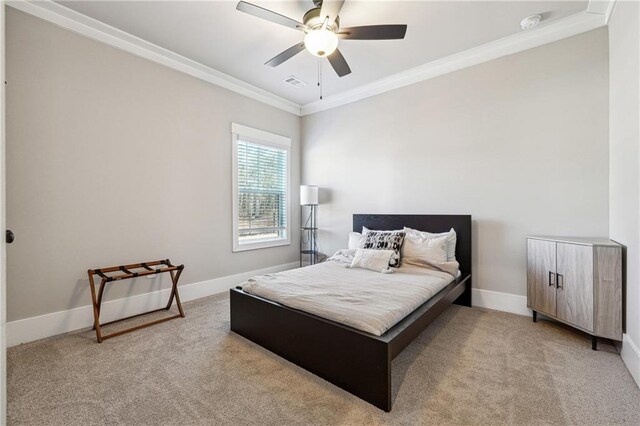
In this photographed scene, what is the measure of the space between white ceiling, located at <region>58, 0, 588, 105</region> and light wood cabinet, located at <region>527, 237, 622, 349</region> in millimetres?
2070

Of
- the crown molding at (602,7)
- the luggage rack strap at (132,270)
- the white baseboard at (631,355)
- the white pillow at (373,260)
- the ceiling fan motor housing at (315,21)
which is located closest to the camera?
the white baseboard at (631,355)

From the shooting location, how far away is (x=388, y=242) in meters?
3.21

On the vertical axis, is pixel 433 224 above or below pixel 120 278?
above

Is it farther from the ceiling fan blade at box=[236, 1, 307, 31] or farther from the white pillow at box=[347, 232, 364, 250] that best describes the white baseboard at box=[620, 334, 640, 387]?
the ceiling fan blade at box=[236, 1, 307, 31]

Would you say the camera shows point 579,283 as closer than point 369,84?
Yes

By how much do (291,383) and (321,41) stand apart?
2393 millimetres

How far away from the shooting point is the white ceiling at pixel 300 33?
2438 mm

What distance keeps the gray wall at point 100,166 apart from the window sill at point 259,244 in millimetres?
183

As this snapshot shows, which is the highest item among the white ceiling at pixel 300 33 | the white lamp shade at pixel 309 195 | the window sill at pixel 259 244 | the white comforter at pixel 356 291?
the white ceiling at pixel 300 33

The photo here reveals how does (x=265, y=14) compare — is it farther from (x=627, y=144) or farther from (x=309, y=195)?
(x=627, y=144)

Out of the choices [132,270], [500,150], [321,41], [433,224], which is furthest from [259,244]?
[500,150]

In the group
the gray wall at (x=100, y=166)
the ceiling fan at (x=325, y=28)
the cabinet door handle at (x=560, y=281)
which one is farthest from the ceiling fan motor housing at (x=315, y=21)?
the cabinet door handle at (x=560, y=281)

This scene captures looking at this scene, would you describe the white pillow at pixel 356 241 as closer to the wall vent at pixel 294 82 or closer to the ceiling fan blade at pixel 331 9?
the wall vent at pixel 294 82

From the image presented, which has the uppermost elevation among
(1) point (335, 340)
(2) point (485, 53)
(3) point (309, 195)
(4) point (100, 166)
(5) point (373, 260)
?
(2) point (485, 53)
